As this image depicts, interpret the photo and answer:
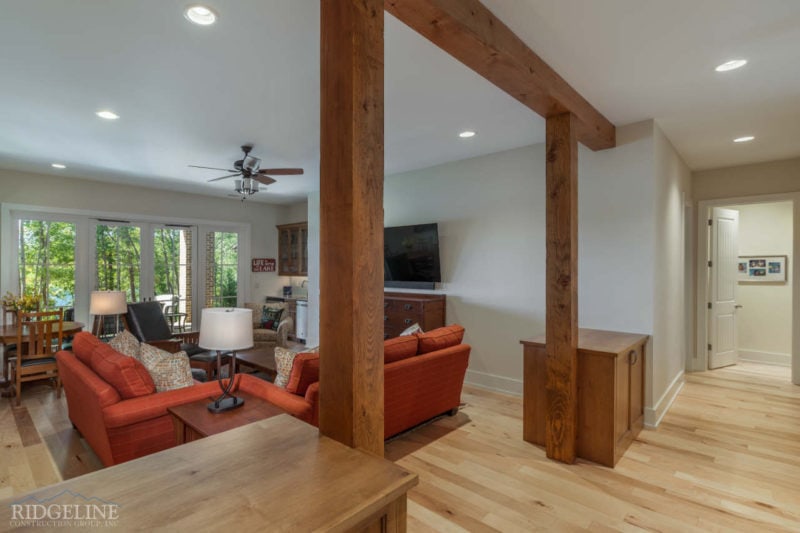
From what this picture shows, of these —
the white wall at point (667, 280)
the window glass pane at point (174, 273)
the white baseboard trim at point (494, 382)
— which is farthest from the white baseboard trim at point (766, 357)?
the window glass pane at point (174, 273)

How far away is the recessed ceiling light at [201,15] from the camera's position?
1948mm

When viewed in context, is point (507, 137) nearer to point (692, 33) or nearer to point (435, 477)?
point (692, 33)

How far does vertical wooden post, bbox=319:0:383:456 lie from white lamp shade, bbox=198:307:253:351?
1.02 m

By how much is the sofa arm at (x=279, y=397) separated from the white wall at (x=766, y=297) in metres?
6.39

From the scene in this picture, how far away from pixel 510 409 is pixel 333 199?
128 inches

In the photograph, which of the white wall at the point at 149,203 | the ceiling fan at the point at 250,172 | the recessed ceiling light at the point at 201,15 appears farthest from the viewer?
the white wall at the point at 149,203

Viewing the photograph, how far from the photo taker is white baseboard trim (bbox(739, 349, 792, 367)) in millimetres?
5477

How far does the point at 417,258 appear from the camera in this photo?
5102 millimetres

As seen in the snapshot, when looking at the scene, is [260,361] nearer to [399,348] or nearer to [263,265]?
[399,348]

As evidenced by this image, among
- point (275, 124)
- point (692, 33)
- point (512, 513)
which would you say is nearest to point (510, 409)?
point (512, 513)

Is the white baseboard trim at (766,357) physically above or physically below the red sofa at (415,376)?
below

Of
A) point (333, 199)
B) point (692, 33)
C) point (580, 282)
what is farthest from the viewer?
point (580, 282)

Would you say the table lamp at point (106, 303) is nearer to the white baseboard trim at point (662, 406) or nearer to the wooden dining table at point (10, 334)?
the wooden dining table at point (10, 334)

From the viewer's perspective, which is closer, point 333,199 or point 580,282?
point 333,199
